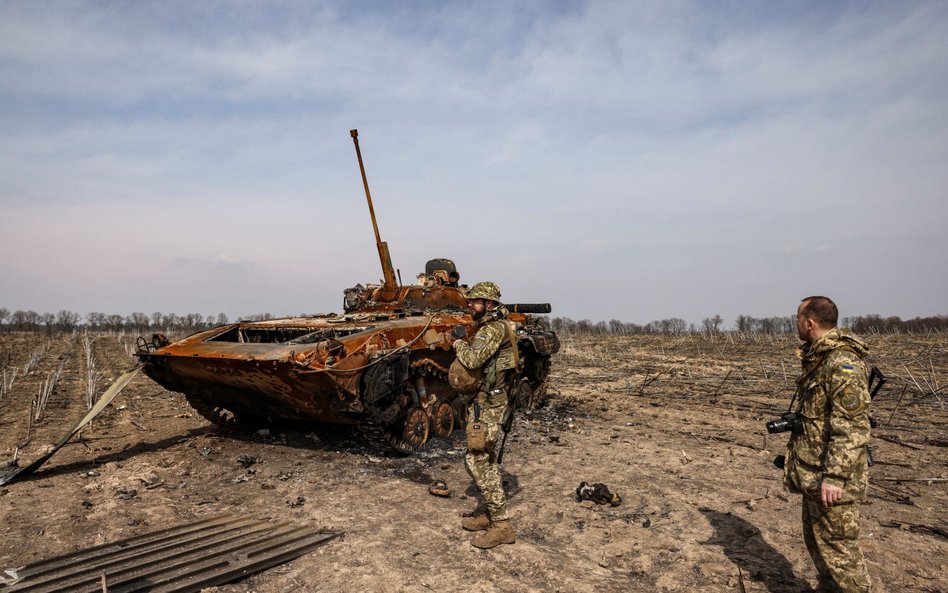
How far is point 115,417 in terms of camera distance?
9.62 m

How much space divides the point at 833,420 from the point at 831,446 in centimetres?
14

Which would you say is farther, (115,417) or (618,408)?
(618,408)

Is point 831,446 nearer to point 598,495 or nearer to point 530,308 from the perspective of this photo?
point 598,495

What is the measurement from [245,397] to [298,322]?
50.9 inches

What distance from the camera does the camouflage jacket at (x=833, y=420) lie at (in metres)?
→ 3.03

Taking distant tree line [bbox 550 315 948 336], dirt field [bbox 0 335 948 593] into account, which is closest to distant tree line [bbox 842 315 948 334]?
distant tree line [bbox 550 315 948 336]

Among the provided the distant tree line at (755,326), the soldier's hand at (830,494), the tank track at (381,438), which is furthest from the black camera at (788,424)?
the distant tree line at (755,326)

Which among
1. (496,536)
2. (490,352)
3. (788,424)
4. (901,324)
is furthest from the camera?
(901,324)

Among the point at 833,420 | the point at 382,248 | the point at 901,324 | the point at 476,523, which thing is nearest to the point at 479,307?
the point at 476,523

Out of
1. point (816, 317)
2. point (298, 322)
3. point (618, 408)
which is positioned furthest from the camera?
point (618, 408)

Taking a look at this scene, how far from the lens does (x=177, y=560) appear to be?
4.08 metres

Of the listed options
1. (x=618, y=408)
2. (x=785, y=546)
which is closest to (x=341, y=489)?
(x=785, y=546)

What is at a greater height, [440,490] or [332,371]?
[332,371]

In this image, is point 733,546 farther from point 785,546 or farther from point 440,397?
point 440,397
